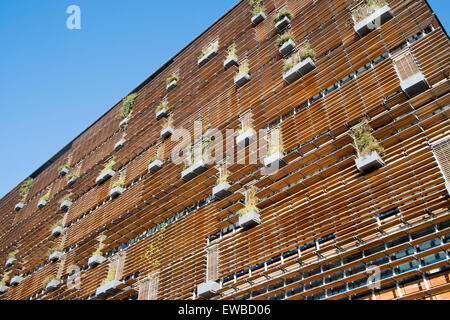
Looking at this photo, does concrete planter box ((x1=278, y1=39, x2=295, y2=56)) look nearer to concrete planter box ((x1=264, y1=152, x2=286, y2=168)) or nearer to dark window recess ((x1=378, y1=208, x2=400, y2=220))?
concrete planter box ((x1=264, y1=152, x2=286, y2=168))

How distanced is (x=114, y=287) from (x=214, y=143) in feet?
20.3

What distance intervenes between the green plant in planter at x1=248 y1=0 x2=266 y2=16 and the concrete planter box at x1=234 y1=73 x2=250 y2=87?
3.62 m

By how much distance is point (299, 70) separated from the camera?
42.3ft

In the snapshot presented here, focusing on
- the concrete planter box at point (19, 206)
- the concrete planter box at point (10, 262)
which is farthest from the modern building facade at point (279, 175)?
the concrete planter box at point (19, 206)

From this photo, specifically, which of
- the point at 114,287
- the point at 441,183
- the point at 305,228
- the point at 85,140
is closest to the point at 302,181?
the point at 305,228

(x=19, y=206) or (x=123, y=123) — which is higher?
(x=123, y=123)

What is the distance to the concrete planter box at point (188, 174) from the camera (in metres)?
14.2

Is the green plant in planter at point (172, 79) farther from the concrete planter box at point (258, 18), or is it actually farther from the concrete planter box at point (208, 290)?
the concrete planter box at point (208, 290)

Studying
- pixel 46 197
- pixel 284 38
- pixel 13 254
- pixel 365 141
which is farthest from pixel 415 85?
pixel 13 254

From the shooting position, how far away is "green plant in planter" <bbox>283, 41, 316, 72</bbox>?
12988 mm

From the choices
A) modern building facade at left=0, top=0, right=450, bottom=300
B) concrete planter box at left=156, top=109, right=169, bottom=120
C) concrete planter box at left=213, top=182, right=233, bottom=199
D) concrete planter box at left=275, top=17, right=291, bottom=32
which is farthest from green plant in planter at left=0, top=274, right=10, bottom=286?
concrete planter box at left=275, top=17, right=291, bottom=32

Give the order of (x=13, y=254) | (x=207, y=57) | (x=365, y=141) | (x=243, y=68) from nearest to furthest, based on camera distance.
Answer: (x=365, y=141) < (x=243, y=68) < (x=207, y=57) < (x=13, y=254)

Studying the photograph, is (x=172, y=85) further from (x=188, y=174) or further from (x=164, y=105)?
(x=188, y=174)

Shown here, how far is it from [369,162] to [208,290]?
17.7 ft
